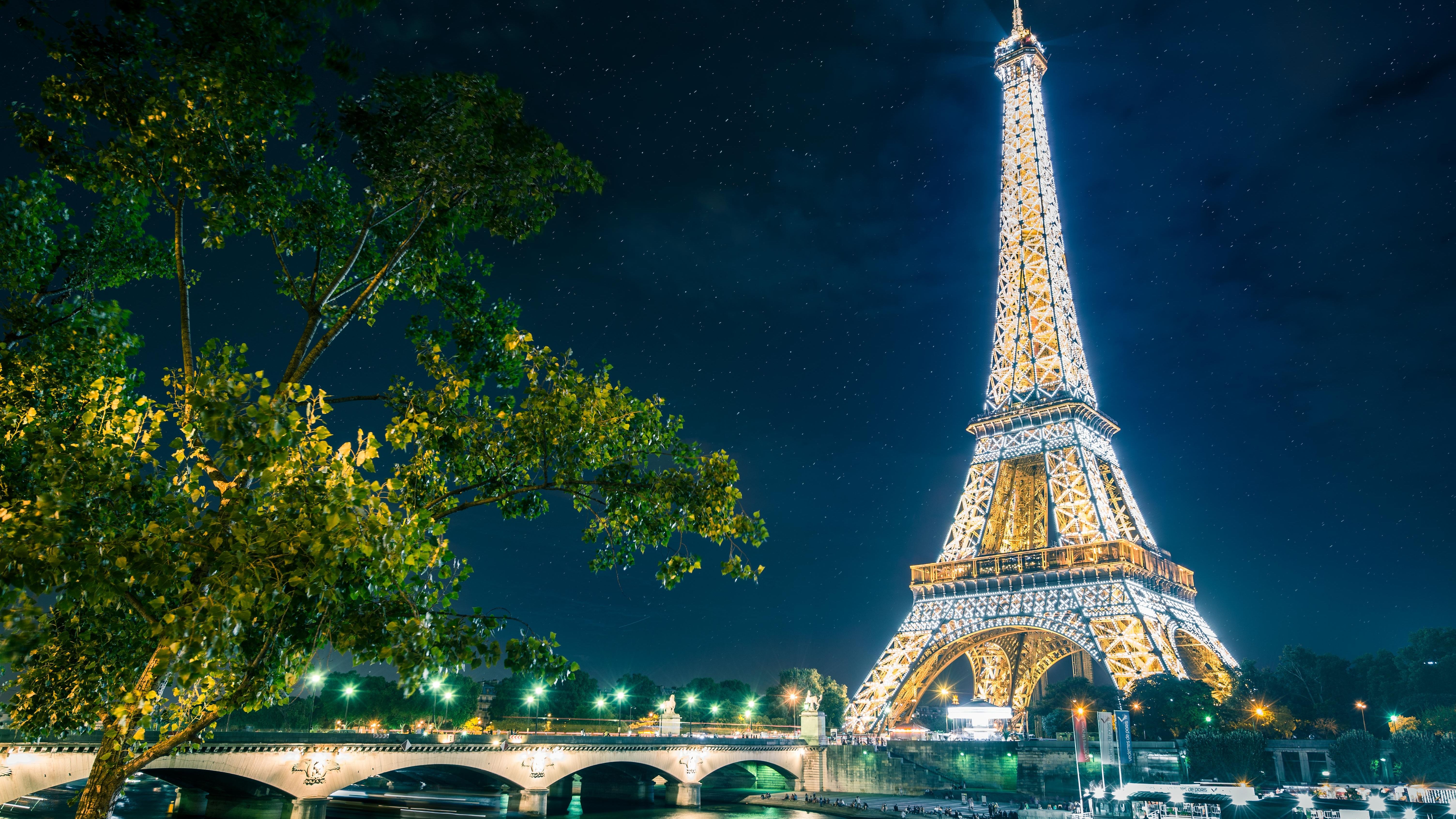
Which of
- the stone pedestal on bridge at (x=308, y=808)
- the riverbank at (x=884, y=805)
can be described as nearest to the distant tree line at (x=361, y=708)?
the riverbank at (x=884, y=805)

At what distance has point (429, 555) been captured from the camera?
664 centimetres

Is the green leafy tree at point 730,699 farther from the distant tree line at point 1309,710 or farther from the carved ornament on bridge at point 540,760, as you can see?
the carved ornament on bridge at point 540,760

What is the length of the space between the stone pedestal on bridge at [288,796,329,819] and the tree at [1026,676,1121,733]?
1903 inches

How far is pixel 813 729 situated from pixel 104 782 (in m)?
60.8

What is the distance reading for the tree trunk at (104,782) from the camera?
22.7 ft

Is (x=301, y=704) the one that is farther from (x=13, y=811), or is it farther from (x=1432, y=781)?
(x=1432, y=781)

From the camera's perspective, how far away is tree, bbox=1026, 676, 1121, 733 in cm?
6438

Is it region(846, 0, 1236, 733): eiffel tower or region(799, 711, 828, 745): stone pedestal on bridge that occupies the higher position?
region(846, 0, 1236, 733): eiffel tower

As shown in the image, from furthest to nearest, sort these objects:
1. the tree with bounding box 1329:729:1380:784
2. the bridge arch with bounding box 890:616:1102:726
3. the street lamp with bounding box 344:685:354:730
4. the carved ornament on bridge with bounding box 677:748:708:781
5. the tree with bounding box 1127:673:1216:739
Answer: the street lamp with bounding box 344:685:354:730 → the bridge arch with bounding box 890:616:1102:726 → the tree with bounding box 1127:673:1216:739 → the tree with bounding box 1329:729:1380:784 → the carved ornament on bridge with bounding box 677:748:708:781

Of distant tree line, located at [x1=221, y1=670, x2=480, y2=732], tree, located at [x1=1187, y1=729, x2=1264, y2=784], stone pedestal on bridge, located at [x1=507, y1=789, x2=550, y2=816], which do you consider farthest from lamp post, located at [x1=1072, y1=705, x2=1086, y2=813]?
distant tree line, located at [x1=221, y1=670, x2=480, y2=732]

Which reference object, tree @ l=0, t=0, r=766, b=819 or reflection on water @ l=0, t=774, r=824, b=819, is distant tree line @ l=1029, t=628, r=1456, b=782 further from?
tree @ l=0, t=0, r=766, b=819

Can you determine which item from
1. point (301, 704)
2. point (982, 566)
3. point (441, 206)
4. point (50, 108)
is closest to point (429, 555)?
point (441, 206)

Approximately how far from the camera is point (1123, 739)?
52.3 m

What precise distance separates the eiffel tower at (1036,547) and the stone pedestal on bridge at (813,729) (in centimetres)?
270
